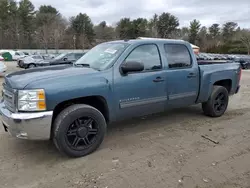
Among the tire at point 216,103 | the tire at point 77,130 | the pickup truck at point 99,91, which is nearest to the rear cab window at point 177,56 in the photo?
the pickup truck at point 99,91

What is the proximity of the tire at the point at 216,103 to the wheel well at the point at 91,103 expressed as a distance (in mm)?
2709

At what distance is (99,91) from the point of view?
3.93 m

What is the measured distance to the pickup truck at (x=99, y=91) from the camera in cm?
348

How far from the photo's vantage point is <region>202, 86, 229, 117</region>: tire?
5.76 metres

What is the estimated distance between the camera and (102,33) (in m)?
69.1

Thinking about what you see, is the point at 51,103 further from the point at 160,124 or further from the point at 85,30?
the point at 85,30

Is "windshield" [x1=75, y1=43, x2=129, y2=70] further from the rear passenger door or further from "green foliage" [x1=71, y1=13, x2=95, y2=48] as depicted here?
"green foliage" [x1=71, y1=13, x2=95, y2=48]

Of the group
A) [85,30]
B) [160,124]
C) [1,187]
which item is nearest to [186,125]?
[160,124]

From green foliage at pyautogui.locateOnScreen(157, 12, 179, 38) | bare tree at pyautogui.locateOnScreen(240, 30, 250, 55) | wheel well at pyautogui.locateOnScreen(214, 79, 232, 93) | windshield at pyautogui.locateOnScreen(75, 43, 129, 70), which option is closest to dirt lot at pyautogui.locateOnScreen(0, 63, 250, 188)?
wheel well at pyautogui.locateOnScreen(214, 79, 232, 93)

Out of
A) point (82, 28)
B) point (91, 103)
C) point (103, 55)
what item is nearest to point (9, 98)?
point (91, 103)

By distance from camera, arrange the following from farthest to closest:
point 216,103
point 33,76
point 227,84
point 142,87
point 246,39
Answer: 1. point 246,39
2. point 227,84
3. point 216,103
4. point 142,87
5. point 33,76

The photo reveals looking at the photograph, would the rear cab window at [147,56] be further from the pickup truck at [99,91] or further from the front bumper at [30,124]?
the front bumper at [30,124]

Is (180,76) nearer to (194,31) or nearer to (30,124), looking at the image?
(30,124)

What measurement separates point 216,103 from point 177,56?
1702 millimetres
